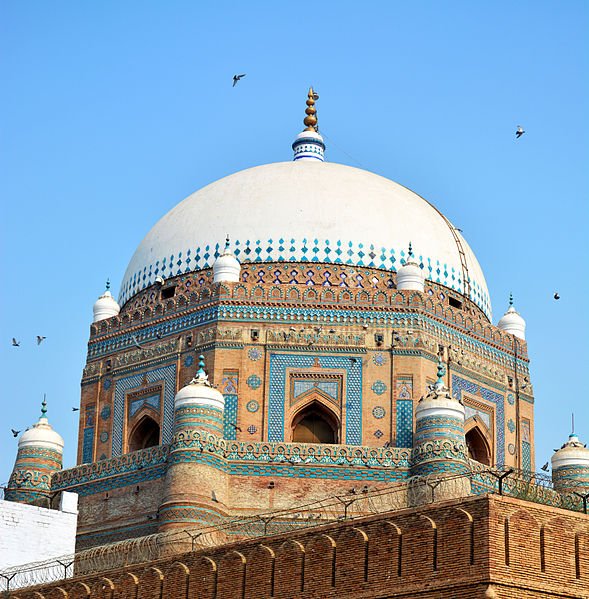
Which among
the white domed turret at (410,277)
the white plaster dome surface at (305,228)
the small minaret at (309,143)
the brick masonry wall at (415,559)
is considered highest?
the small minaret at (309,143)

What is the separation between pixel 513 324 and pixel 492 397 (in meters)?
1.76

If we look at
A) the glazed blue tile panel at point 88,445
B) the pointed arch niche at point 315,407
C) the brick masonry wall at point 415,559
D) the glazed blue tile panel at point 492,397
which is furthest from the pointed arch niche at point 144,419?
the brick masonry wall at point 415,559

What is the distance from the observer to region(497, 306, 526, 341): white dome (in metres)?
24.8

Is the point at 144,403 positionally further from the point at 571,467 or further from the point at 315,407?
the point at 571,467

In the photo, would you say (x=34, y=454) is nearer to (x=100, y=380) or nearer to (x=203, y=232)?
(x=100, y=380)

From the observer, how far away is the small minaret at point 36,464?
22.2m

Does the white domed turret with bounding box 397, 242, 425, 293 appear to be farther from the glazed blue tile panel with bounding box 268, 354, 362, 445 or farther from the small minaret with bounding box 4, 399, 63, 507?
the small minaret with bounding box 4, 399, 63, 507

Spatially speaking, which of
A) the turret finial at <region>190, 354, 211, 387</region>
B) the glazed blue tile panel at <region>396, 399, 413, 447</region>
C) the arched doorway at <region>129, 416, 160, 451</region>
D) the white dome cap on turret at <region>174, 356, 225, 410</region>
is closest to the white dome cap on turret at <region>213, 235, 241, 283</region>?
the turret finial at <region>190, 354, 211, 387</region>

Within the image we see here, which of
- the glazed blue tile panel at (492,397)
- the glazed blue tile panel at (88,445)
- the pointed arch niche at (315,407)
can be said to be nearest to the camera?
the pointed arch niche at (315,407)

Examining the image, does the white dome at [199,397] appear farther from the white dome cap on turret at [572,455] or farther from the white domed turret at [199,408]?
the white dome cap on turret at [572,455]

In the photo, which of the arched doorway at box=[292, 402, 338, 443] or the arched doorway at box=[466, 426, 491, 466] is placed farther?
the arched doorway at box=[466, 426, 491, 466]

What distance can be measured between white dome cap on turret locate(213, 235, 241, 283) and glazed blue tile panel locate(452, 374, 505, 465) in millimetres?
3292

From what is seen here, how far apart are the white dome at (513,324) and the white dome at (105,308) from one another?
5.68 m

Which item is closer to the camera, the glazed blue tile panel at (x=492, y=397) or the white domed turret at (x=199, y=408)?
the white domed turret at (x=199, y=408)
